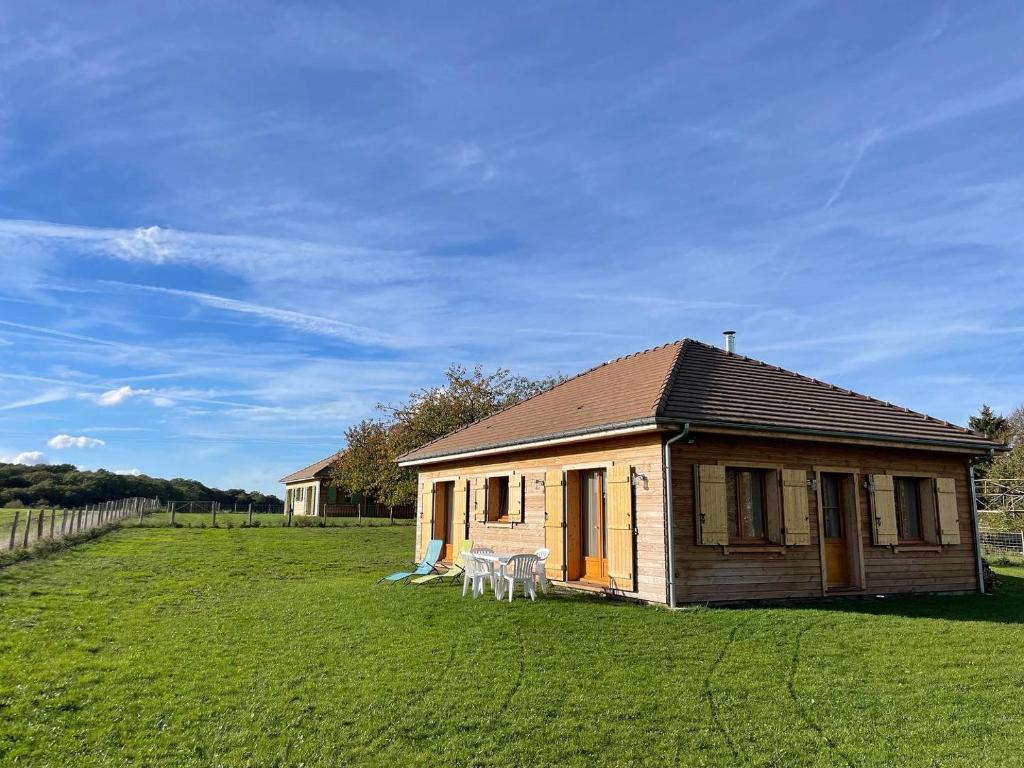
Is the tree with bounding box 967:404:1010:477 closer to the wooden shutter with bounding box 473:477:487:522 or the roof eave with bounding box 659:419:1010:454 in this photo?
the roof eave with bounding box 659:419:1010:454

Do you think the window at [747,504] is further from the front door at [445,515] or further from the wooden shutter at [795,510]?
the front door at [445,515]

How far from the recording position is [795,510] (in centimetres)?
1055

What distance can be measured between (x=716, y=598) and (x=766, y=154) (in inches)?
297

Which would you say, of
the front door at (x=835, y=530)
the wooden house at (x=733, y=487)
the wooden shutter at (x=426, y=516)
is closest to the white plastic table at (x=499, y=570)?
the wooden house at (x=733, y=487)

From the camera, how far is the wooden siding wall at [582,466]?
32.5ft

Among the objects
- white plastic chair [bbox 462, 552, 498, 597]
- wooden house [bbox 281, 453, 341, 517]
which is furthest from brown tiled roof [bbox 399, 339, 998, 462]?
wooden house [bbox 281, 453, 341, 517]

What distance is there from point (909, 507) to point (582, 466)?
19.9ft

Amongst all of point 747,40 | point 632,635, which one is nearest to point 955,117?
point 747,40

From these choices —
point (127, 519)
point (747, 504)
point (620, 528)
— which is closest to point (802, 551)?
point (747, 504)

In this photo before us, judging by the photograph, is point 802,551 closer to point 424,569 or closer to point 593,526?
point 593,526

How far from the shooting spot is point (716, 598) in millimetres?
9836

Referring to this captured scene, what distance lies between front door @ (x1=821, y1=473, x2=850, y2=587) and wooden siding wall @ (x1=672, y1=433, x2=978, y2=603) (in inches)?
10.9

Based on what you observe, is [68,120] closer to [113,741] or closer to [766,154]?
[113,741]

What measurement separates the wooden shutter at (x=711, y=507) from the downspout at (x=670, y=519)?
473mm
